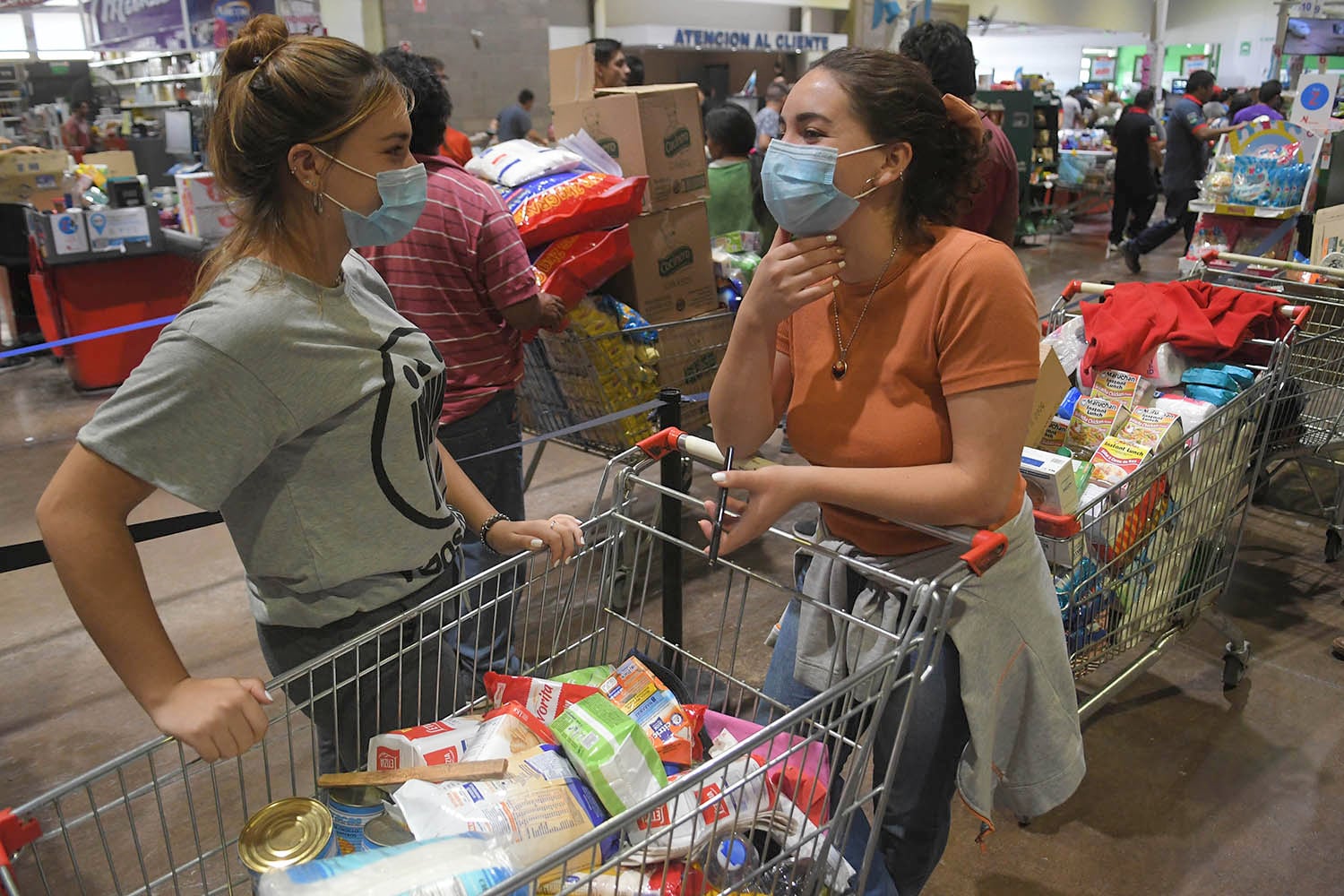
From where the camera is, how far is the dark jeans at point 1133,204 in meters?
10.2

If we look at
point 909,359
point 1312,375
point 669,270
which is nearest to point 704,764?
point 909,359

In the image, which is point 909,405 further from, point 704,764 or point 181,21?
point 181,21

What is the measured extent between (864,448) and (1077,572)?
1070 mm

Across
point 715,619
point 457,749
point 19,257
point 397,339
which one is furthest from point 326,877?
point 19,257

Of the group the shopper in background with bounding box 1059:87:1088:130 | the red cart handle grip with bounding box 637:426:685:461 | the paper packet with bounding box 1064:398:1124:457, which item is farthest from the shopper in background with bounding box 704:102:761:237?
the shopper in background with bounding box 1059:87:1088:130

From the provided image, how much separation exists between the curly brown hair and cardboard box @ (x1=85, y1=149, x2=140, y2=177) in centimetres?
863

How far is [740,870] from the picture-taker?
54.1 inches

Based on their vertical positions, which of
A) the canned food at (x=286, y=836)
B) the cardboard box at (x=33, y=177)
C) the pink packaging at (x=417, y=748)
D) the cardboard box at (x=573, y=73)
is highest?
the cardboard box at (x=573, y=73)

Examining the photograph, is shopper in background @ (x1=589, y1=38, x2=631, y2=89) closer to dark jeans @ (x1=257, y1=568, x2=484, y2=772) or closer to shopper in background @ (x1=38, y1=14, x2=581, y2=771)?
shopper in background @ (x1=38, y1=14, x2=581, y2=771)

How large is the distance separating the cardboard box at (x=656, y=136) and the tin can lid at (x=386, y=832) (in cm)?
271

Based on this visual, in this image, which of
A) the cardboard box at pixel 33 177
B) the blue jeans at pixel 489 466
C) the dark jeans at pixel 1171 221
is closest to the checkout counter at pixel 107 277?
the cardboard box at pixel 33 177

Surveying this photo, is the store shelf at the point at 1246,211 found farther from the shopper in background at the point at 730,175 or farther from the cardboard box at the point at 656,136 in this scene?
the cardboard box at the point at 656,136

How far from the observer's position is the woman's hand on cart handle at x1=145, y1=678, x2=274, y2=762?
1.21m

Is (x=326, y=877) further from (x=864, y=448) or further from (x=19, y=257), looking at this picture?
(x=19, y=257)
